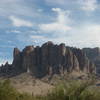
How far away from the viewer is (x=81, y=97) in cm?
2844

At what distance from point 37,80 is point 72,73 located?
2580cm

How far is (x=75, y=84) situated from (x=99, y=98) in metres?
2.42

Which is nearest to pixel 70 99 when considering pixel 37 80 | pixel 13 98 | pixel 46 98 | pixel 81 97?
pixel 81 97

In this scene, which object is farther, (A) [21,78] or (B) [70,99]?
(A) [21,78]

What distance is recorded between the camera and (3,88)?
29.7 m

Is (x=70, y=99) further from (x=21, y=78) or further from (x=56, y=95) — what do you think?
(x=21, y=78)

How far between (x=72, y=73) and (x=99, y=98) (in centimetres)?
16574

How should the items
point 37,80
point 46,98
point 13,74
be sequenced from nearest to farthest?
point 46,98
point 37,80
point 13,74

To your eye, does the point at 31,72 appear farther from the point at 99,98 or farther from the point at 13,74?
the point at 99,98

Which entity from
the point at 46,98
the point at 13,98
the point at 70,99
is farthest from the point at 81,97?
the point at 13,98

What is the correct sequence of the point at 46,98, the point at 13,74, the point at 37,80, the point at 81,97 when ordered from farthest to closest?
the point at 13,74, the point at 37,80, the point at 46,98, the point at 81,97

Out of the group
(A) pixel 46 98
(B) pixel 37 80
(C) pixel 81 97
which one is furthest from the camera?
(B) pixel 37 80

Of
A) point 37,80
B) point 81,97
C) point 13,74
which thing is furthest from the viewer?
point 13,74

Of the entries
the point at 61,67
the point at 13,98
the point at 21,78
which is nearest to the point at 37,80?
the point at 21,78
